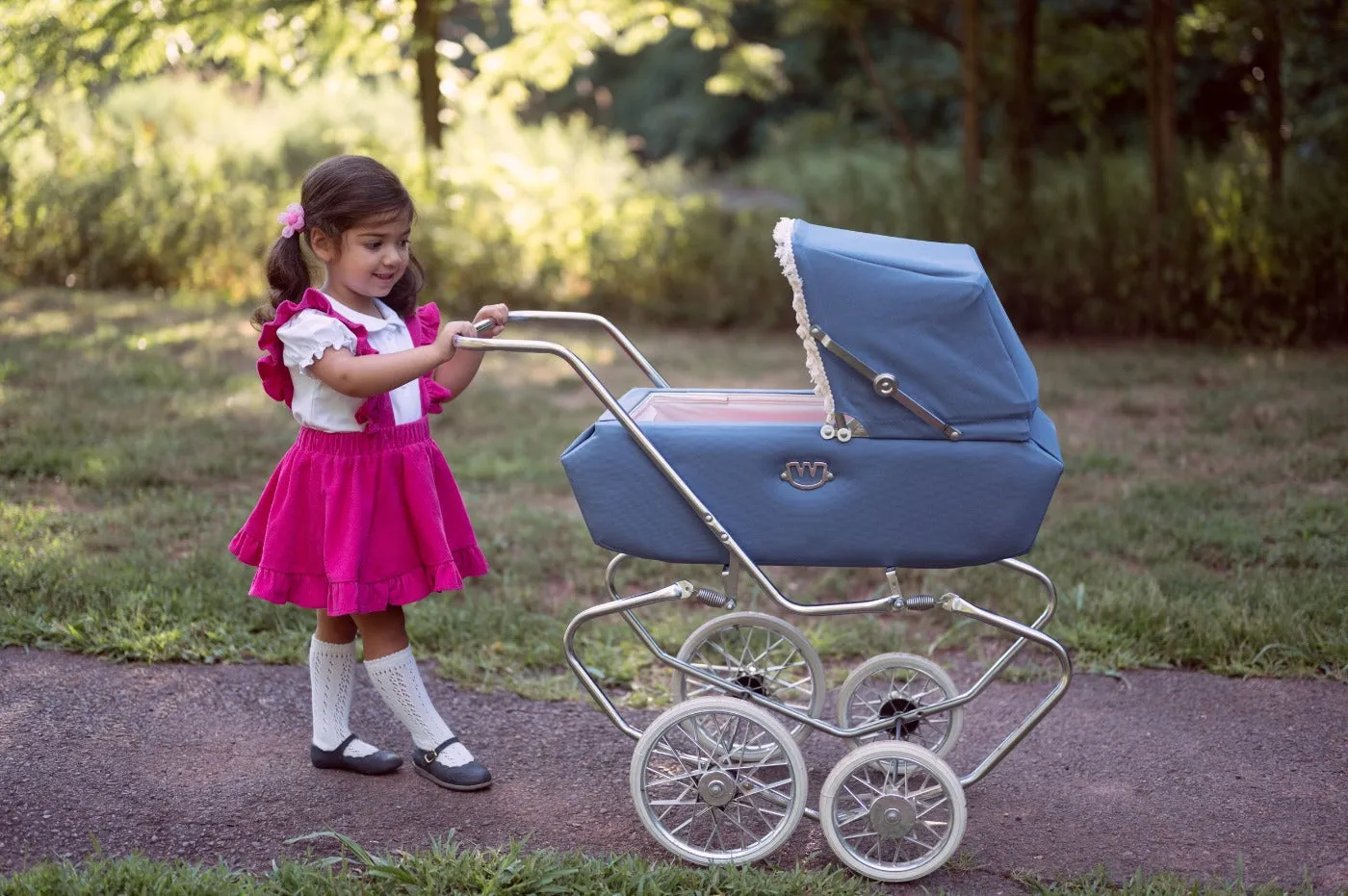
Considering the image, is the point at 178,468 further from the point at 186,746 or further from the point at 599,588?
the point at 186,746

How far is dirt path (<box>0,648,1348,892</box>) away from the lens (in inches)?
120

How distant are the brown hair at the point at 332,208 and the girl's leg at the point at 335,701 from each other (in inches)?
31.9

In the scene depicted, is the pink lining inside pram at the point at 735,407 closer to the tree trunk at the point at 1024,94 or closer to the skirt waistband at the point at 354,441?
the skirt waistband at the point at 354,441

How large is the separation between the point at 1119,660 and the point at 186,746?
2724mm

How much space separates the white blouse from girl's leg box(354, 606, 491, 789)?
0.49 m

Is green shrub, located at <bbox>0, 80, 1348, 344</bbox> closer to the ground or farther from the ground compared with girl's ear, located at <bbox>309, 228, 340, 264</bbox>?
closer to the ground

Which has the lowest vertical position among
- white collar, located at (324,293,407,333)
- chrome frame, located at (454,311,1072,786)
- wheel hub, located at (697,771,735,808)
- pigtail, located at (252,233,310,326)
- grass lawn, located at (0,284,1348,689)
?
grass lawn, located at (0,284,1348,689)

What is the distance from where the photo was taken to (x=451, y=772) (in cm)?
334

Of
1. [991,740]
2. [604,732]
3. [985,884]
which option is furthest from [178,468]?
[985,884]

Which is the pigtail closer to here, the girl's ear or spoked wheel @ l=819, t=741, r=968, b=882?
the girl's ear

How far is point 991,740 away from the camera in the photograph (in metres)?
3.73

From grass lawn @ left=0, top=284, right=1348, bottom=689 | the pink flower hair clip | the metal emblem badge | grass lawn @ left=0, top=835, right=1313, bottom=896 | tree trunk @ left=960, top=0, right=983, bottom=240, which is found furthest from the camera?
tree trunk @ left=960, top=0, right=983, bottom=240

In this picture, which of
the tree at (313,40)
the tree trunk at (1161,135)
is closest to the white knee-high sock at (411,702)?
the tree at (313,40)

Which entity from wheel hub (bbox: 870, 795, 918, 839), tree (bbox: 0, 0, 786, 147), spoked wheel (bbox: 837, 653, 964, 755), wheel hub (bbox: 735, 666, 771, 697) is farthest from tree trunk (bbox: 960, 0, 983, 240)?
wheel hub (bbox: 870, 795, 918, 839)
